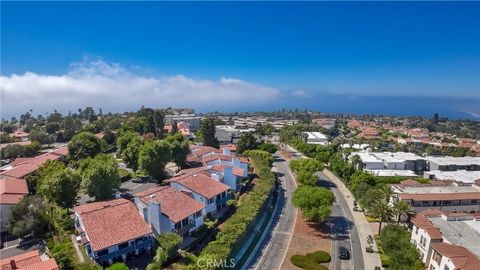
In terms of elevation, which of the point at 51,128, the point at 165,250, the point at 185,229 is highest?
the point at 51,128

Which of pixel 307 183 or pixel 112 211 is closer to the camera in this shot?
pixel 112 211

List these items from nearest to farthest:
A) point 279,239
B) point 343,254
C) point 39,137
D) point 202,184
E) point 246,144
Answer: point 343,254 → point 279,239 → point 202,184 → point 246,144 → point 39,137

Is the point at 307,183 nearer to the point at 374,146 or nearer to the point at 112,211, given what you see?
the point at 112,211

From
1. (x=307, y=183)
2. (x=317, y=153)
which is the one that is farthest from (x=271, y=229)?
(x=317, y=153)

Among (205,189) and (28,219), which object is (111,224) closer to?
(28,219)

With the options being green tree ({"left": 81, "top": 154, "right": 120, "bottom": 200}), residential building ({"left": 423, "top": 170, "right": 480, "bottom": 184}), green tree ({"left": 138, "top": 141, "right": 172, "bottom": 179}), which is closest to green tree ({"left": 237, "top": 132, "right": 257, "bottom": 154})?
green tree ({"left": 138, "top": 141, "right": 172, "bottom": 179})

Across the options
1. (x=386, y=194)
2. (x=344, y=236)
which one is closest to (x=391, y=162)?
(x=386, y=194)

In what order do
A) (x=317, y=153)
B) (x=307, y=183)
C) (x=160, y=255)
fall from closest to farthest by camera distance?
(x=160, y=255) < (x=307, y=183) < (x=317, y=153)
